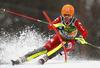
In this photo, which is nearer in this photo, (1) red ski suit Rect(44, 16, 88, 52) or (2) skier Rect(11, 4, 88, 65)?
(2) skier Rect(11, 4, 88, 65)

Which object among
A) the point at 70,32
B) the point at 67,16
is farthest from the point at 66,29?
the point at 67,16

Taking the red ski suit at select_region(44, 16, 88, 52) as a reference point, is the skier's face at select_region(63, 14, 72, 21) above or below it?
above

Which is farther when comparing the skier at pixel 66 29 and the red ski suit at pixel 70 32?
the red ski suit at pixel 70 32

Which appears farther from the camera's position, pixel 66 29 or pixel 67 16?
pixel 66 29

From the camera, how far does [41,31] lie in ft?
28.3

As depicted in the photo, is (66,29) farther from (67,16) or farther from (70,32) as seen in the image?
(67,16)

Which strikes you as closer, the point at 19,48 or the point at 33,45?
the point at 19,48

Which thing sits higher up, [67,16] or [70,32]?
[67,16]

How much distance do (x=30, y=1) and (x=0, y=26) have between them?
2.19m

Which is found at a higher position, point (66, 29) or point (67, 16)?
point (67, 16)

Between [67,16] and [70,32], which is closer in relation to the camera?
[67,16]

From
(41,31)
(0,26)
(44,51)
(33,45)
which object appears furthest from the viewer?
(0,26)

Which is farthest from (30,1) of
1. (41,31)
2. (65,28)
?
(65,28)

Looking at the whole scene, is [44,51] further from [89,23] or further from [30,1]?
[30,1]
